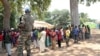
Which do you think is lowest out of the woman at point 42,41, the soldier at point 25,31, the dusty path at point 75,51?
the dusty path at point 75,51

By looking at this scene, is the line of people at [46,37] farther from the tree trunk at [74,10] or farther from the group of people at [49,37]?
the tree trunk at [74,10]

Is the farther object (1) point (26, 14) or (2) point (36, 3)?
(2) point (36, 3)

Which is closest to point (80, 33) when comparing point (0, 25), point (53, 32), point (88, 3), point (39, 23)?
point (53, 32)

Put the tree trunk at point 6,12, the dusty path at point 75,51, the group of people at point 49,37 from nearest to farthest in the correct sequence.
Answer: the dusty path at point 75,51
the group of people at point 49,37
the tree trunk at point 6,12

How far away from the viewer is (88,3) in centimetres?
2825

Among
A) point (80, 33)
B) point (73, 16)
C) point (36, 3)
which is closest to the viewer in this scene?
point (80, 33)

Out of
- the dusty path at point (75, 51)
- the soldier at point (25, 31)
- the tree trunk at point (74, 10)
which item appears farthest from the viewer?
the tree trunk at point (74, 10)

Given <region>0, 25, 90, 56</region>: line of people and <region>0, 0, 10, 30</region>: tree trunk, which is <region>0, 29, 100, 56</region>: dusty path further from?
<region>0, 0, 10, 30</region>: tree trunk

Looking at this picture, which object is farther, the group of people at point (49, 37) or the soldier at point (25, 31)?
the group of people at point (49, 37)

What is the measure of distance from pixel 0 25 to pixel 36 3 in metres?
10.2

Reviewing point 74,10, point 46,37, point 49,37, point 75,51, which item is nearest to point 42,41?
point 46,37

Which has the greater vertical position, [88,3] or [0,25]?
[88,3]

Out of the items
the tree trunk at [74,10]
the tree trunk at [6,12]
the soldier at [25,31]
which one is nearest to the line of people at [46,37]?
the tree trunk at [6,12]

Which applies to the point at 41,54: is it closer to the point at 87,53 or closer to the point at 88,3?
the point at 87,53
